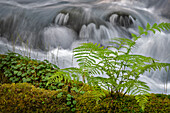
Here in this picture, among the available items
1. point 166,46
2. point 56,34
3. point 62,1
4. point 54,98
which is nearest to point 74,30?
point 56,34

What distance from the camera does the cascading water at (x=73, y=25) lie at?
3.73 metres

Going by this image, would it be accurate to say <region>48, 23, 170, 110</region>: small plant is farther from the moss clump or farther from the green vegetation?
the moss clump

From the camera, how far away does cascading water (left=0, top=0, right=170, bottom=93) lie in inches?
147

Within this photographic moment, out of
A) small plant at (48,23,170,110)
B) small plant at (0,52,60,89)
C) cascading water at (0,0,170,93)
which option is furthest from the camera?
cascading water at (0,0,170,93)

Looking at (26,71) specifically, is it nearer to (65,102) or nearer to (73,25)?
(65,102)

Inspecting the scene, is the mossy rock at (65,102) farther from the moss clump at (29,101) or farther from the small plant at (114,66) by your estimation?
the small plant at (114,66)

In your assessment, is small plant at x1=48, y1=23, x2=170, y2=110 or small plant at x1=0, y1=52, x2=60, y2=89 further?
small plant at x1=0, y1=52, x2=60, y2=89

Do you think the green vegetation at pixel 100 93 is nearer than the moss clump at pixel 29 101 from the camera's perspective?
Yes

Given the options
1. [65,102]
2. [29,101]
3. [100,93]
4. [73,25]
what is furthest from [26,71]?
[73,25]

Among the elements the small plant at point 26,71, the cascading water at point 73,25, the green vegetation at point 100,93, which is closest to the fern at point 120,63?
the green vegetation at point 100,93

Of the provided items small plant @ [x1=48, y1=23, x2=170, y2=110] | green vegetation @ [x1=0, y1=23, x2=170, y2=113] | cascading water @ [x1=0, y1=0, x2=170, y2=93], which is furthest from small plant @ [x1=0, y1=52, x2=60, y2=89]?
cascading water @ [x1=0, y1=0, x2=170, y2=93]

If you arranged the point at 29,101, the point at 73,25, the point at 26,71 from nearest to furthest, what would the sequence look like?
the point at 29,101, the point at 26,71, the point at 73,25

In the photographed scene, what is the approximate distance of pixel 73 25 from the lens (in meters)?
4.11

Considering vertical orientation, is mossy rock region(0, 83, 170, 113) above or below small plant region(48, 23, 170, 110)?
below
